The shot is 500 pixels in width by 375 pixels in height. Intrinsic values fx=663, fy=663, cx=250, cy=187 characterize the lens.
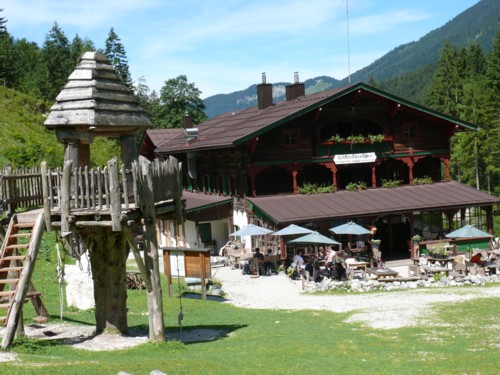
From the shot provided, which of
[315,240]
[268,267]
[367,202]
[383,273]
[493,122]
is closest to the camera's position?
[383,273]

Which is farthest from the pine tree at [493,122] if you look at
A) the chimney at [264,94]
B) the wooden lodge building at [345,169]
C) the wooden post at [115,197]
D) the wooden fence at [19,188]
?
the wooden post at [115,197]

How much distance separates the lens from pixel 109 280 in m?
16.6

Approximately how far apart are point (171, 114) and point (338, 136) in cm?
5067

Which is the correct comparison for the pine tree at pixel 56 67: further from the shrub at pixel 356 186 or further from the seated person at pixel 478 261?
the seated person at pixel 478 261

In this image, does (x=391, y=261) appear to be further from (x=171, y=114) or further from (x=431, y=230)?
(x=171, y=114)

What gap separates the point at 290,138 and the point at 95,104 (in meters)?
21.6

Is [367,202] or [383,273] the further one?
[367,202]

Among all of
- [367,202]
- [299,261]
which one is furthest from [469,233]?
[299,261]

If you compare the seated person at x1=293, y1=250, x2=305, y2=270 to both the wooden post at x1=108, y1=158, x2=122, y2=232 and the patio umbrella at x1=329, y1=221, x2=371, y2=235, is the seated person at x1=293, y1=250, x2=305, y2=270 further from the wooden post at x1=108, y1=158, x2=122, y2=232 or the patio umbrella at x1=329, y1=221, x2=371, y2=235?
the wooden post at x1=108, y1=158, x2=122, y2=232

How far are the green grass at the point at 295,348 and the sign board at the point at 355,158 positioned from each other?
16.2m

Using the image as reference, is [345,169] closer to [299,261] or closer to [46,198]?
[299,261]

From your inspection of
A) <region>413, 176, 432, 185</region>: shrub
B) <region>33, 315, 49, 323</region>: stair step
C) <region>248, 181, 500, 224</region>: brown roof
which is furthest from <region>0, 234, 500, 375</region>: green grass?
<region>413, 176, 432, 185</region>: shrub

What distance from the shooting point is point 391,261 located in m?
33.5

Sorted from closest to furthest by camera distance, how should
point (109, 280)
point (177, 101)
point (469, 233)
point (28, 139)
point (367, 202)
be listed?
point (109, 280)
point (469, 233)
point (367, 202)
point (28, 139)
point (177, 101)
